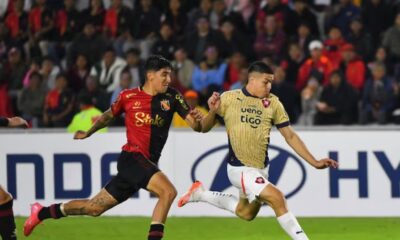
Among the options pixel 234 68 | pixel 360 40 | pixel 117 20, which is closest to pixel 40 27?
pixel 117 20

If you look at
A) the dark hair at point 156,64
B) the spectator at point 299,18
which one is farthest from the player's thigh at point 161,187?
the spectator at point 299,18

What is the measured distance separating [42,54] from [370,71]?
6301 millimetres

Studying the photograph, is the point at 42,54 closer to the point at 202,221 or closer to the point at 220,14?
the point at 220,14

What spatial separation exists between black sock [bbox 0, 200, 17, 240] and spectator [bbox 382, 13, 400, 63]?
979 centimetres

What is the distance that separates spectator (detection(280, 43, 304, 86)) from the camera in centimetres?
1973

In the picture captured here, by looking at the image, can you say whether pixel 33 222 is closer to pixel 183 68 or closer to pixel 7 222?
pixel 7 222

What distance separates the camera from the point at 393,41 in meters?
19.8

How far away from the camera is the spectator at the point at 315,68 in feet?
63.5

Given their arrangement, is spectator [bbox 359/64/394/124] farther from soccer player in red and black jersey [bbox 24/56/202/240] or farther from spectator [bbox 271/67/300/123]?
soccer player in red and black jersey [bbox 24/56/202/240]

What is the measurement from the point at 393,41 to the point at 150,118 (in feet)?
29.8

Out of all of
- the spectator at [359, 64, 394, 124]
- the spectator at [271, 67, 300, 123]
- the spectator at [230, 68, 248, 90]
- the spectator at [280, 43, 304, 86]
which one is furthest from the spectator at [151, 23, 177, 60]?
the spectator at [359, 64, 394, 124]

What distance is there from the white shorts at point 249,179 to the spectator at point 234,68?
782 cm

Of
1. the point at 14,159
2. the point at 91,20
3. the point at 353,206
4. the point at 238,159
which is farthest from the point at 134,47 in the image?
the point at 238,159

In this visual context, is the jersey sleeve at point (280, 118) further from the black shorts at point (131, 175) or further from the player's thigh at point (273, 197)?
the black shorts at point (131, 175)
